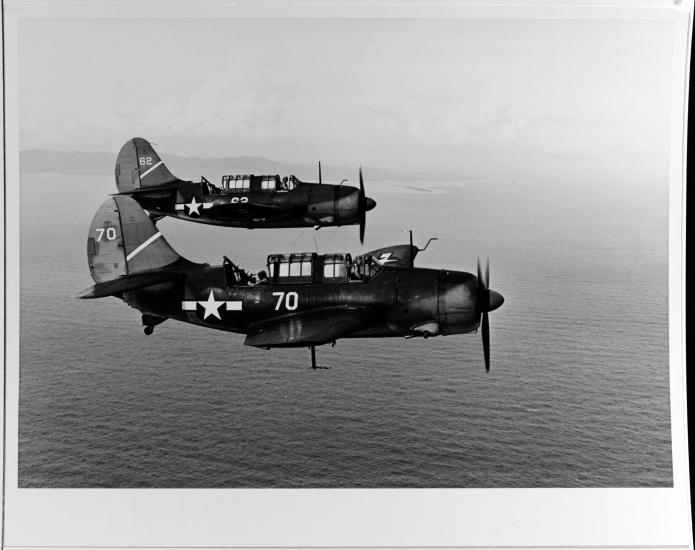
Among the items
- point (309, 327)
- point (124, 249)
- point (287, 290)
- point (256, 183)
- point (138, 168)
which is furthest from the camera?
point (256, 183)

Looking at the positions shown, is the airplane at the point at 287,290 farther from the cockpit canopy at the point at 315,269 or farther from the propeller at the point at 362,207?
the propeller at the point at 362,207

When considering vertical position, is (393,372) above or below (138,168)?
below

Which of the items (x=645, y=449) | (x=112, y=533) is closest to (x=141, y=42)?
(x=112, y=533)

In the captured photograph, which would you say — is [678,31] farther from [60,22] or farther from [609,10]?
[60,22]

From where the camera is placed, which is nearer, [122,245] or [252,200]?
[122,245]

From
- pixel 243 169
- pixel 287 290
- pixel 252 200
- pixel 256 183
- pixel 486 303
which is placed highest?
pixel 243 169

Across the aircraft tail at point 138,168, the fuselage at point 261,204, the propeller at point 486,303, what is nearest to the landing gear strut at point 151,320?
the fuselage at point 261,204

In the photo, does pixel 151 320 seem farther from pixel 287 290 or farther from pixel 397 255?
pixel 397 255

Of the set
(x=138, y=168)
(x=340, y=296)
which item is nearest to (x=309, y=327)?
(x=340, y=296)

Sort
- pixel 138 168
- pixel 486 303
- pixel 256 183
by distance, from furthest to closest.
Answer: pixel 256 183, pixel 138 168, pixel 486 303
